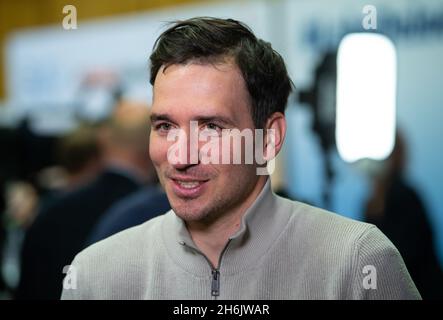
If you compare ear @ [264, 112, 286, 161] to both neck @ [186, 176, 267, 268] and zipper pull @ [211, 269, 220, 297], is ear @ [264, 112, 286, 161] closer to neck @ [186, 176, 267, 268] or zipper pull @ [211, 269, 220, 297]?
neck @ [186, 176, 267, 268]

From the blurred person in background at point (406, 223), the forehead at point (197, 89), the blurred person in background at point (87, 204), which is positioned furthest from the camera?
the blurred person in background at point (87, 204)

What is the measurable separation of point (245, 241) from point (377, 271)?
7.8 inches

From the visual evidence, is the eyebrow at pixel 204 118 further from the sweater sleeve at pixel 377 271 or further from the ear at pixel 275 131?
the sweater sleeve at pixel 377 271

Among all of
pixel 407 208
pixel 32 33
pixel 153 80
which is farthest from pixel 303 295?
pixel 32 33

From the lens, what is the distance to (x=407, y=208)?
5.47 ft

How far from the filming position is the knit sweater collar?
42.0 inches

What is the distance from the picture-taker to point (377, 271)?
3.47 feet

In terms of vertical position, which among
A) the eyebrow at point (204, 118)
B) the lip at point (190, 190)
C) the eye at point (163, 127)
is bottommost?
the lip at point (190, 190)

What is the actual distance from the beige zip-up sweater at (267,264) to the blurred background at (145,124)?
0.85 feet

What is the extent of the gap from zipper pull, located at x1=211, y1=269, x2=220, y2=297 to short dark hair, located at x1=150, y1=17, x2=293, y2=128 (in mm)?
229

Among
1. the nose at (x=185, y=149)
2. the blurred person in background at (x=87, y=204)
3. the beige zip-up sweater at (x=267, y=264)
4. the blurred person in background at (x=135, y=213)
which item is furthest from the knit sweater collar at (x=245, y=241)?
the blurred person in background at (x=87, y=204)

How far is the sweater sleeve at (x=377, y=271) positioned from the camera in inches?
41.2

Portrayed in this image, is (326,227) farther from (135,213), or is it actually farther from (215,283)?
(135,213)
